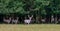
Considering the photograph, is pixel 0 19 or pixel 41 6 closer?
pixel 41 6

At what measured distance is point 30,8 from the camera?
3356cm

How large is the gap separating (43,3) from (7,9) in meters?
4.59

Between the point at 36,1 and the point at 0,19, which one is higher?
the point at 36,1

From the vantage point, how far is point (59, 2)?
33.9m

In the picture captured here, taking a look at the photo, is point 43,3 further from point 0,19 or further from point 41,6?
point 0,19

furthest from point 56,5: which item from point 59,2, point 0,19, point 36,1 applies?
point 0,19

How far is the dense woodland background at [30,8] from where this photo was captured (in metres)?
32.6

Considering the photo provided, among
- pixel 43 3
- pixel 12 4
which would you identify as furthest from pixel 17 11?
pixel 43 3

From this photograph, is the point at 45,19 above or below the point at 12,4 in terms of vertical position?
below

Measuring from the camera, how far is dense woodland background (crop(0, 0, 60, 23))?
32.6 meters

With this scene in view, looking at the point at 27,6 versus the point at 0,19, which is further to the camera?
the point at 0,19

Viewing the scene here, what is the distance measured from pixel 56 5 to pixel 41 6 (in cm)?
234

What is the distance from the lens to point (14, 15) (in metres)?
35.1

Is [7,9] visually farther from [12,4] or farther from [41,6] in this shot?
[41,6]
